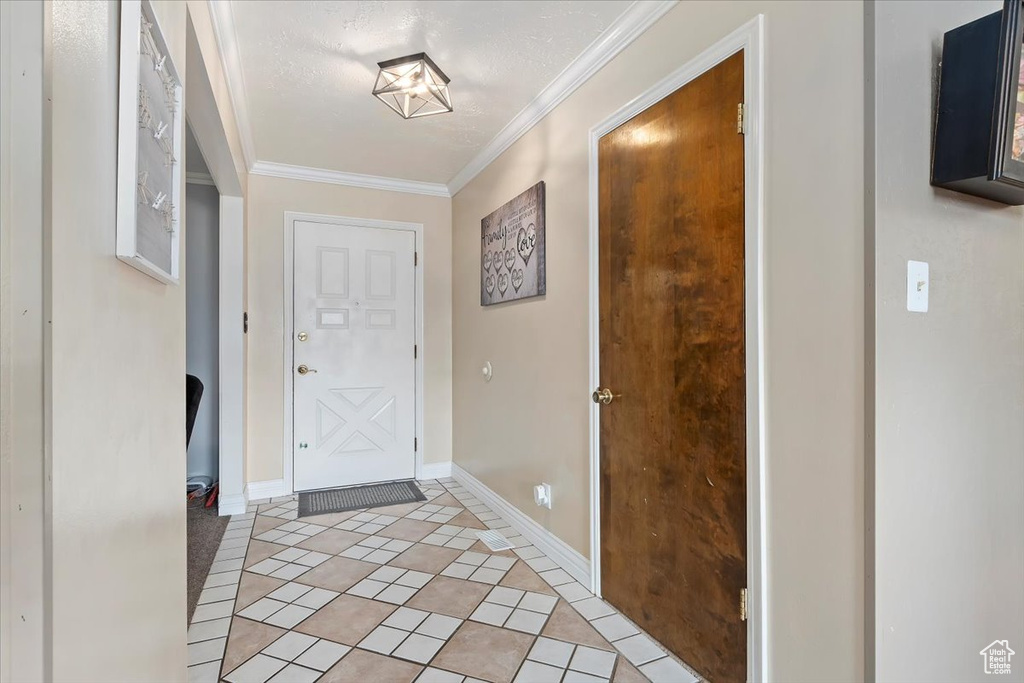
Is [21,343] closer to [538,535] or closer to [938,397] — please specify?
[938,397]

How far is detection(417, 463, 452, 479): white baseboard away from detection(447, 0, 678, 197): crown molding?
89.6 inches

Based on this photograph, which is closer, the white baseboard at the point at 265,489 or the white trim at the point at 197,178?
the white baseboard at the point at 265,489

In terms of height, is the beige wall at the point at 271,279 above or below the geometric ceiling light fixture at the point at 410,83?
below

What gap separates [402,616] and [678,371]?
143 centimetres

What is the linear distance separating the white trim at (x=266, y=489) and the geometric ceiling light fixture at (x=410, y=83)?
261 cm

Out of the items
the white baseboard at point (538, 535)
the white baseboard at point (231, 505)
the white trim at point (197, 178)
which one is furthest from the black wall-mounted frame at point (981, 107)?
the white trim at point (197, 178)

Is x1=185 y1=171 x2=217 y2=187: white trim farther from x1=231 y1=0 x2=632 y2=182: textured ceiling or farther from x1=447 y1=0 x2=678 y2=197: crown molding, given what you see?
x1=447 y1=0 x2=678 y2=197: crown molding

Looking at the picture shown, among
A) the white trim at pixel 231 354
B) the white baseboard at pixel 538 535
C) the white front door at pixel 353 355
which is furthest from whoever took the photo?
the white front door at pixel 353 355

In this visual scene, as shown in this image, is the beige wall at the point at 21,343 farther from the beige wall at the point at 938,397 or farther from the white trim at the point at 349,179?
the white trim at the point at 349,179

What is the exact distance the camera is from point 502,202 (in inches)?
122

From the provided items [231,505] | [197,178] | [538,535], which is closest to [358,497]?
[231,505]

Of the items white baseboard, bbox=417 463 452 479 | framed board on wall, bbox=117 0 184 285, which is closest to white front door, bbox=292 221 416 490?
white baseboard, bbox=417 463 452 479

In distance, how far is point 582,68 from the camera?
2.21m

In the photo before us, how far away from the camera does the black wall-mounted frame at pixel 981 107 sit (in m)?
1.13
